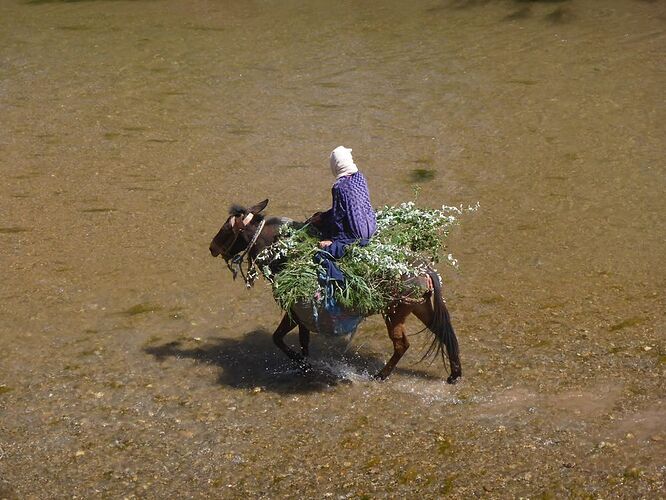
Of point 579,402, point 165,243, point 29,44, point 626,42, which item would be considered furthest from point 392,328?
point 29,44

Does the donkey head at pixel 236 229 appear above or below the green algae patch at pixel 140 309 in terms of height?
above

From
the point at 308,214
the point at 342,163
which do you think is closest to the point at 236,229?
the point at 342,163

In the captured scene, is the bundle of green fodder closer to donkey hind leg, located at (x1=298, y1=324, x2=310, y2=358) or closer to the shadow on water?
donkey hind leg, located at (x1=298, y1=324, x2=310, y2=358)

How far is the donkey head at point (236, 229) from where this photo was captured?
770 cm

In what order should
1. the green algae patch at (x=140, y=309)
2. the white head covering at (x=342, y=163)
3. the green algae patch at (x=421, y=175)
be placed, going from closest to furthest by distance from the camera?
1. the white head covering at (x=342, y=163)
2. the green algae patch at (x=140, y=309)
3. the green algae patch at (x=421, y=175)

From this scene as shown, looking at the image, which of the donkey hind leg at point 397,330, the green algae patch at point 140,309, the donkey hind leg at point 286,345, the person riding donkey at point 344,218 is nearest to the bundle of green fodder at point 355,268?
the person riding donkey at point 344,218

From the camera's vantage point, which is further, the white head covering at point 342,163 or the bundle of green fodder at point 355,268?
the white head covering at point 342,163

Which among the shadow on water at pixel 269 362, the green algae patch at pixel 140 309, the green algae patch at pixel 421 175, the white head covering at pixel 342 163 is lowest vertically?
the shadow on water at pixel 269 362

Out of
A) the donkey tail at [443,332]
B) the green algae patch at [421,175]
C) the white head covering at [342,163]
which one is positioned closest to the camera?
the white head covering at [342,163]

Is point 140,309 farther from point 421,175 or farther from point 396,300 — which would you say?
point 421,175

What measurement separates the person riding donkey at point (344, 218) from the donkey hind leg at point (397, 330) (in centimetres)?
61

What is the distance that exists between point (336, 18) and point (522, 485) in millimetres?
13615

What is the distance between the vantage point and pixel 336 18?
18.6 metres

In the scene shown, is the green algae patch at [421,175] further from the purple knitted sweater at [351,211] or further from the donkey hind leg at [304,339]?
the purple knitted sweater at [351,211]
